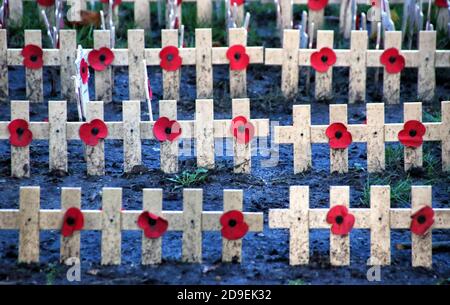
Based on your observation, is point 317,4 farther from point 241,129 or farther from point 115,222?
point 115,222

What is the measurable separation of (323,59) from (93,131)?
78.0 inches

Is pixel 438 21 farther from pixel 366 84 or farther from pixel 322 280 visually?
pixel 322 280

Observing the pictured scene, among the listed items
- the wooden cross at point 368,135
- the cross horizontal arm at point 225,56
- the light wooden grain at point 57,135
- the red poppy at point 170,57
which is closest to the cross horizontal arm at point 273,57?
the cross horizontal arm at point 225,56

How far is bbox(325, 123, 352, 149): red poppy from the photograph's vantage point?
19.1ft

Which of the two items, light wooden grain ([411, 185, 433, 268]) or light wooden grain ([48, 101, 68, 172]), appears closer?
light wooden grain ([411, 185, 433, 268])

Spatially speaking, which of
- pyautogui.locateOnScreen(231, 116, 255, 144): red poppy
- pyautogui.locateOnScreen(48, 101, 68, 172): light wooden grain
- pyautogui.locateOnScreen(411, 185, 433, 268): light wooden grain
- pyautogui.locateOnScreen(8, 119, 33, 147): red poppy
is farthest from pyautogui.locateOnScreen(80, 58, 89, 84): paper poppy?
pyautogui.locateOnScreen(411, 185, 433, 268): light wooden grain

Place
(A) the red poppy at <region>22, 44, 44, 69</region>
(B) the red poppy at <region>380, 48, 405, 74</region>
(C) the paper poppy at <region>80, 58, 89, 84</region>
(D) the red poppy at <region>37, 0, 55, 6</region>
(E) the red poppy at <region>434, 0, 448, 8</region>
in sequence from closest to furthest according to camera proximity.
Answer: (C) the paper poppy at <region>80, 58, 89, 84</region>
(A) the red poppy at <region>22, 44, 44, 69</region>
(B) the red poppy at <region>380, 48, 405, 74</region>
(D) the red poppy at <region>37, 0, 55, 6</region>
(E) the red poppy at <region>434, 0, 448, 8</region>

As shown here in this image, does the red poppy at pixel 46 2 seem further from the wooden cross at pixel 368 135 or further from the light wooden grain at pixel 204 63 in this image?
the wooden cross at pixel 368 135

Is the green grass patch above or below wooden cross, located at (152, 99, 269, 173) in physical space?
below

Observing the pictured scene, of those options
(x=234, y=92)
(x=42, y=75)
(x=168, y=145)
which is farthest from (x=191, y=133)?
(x=42, y=75)

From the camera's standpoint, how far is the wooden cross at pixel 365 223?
4875 millimetres

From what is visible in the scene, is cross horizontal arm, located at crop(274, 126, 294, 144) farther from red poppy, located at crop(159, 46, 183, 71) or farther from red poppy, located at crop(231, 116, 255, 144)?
red poppy, located at crop(159, 46, 183, 71)

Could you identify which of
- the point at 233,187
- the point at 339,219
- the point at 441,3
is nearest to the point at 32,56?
the point at 233,187

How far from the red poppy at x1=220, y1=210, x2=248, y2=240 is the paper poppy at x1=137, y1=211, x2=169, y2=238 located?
10.7 inches
